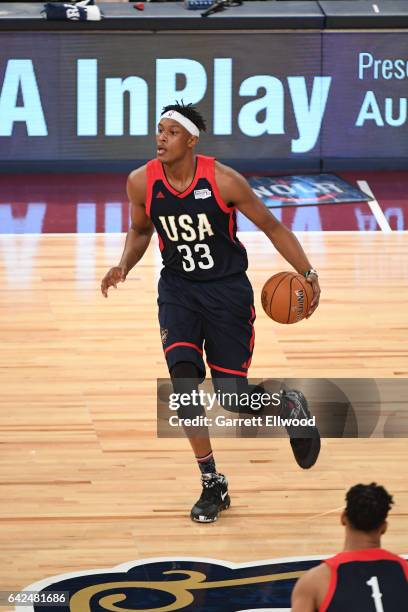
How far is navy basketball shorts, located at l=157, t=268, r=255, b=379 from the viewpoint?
6223mm

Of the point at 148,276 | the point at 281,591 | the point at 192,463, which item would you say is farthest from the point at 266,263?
the point at 281,591

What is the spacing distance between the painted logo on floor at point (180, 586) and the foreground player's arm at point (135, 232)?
132cm

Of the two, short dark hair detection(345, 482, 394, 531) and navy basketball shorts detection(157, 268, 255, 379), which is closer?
short dark hair detection(345, 482, 394, 531)

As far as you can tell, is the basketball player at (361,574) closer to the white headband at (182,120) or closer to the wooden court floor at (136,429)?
the wooden court floor at (136,429)

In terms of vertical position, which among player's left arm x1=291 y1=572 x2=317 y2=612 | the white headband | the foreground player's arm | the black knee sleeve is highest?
the white headband

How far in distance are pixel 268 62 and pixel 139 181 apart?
6891 millimetres

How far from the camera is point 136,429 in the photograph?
7324 millimetres

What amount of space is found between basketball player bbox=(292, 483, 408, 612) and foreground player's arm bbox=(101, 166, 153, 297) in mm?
2595

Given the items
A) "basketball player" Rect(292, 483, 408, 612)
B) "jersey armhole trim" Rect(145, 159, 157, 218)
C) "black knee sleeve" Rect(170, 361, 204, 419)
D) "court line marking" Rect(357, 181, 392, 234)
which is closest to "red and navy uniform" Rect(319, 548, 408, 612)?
"basketball player" Rect(292, 483, 408, 612)

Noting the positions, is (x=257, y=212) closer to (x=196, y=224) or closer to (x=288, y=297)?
(x=196, y=224)

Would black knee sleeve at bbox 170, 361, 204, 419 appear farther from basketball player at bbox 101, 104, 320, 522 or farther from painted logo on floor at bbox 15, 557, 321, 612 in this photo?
painted logo on floor at bbox 15, 557, 321, 612

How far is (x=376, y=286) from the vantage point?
9.84 metres

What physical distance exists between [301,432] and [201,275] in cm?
90

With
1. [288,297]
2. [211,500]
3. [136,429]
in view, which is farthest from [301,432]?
[136,429]
